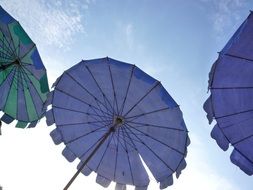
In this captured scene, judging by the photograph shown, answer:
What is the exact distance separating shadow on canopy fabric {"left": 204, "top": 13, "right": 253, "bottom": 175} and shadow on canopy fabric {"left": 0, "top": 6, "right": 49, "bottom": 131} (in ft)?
19.0

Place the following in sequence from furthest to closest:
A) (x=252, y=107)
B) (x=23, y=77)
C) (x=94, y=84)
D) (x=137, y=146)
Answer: (x=23, y=77), (x=137, y=146), (x=94, y=84), (x=252, y=107)

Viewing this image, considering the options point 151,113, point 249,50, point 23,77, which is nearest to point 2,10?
point 23,77

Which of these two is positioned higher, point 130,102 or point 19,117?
point 130,102

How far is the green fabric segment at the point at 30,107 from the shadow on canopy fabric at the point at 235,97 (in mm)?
6501

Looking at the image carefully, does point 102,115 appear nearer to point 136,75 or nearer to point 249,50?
point 136,75

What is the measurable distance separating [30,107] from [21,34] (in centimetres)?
272

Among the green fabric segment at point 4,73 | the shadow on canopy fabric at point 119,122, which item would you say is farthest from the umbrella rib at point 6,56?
the shadow on canopy fabric at point 119,122

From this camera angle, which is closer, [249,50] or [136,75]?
[249,50]

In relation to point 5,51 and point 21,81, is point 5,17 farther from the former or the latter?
point 21,81

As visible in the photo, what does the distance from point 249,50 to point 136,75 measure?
118 inches

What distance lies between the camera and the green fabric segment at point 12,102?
33.9 feet

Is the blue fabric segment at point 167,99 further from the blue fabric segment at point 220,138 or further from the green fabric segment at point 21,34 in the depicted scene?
the green fabric segment at point 21,34

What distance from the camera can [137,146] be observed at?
9117mm

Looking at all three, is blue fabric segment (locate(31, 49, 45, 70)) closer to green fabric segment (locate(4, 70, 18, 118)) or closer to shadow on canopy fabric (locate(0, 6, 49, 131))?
shadow on canopy fabric (locate(0, 6, 49, 131))
